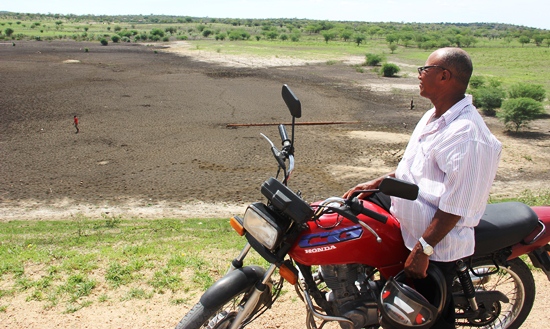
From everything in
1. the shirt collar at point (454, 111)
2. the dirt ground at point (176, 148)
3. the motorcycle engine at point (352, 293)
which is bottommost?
the dirt ground at point (176, 148)

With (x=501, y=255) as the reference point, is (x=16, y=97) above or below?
below

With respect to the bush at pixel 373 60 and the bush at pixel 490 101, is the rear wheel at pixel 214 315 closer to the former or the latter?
the bush at pixel 490 101

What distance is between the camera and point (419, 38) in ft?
211

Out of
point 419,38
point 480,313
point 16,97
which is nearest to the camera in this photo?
point 480,313

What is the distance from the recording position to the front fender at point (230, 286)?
276 cm

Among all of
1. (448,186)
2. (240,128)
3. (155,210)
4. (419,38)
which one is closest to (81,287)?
(448,186)

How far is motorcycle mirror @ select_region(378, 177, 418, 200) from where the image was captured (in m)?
2.21

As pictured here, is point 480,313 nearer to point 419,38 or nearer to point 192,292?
point 192,292

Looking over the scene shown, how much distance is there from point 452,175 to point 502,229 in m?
0.75

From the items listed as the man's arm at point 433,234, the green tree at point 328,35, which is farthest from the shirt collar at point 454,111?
the green tree at point 328,35

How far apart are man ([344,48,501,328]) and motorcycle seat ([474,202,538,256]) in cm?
24

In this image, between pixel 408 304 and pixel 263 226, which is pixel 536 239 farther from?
pixel 263 226

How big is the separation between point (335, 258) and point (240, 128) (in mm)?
15142

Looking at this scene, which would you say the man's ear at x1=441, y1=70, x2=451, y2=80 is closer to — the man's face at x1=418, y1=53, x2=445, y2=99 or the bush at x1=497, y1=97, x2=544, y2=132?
the man's face at x1=418, y1=53, x2=445, y2=99
